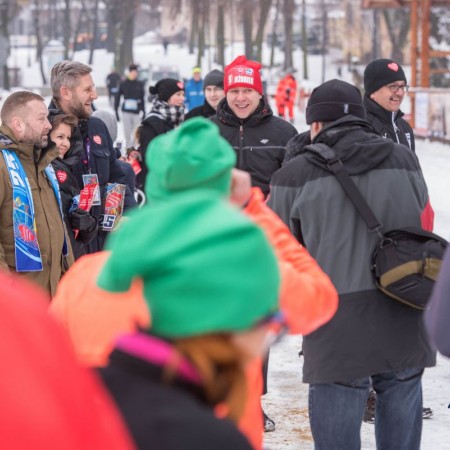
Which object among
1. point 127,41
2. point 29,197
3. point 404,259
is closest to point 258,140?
point 29,197

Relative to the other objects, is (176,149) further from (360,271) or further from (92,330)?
(360,271)

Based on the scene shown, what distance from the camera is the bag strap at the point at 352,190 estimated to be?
156 inches

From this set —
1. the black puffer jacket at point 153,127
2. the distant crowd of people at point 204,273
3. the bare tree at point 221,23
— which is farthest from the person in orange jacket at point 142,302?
the bare tree at point 221,23

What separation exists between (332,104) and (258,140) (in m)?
1.78

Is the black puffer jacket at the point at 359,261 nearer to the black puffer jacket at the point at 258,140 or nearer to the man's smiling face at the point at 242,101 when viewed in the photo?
the black puffer jacket at the point at 258,140

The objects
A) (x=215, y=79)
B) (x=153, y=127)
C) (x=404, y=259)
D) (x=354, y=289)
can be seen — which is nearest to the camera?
(x=404, y=259)

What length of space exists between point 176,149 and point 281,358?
4.95 m

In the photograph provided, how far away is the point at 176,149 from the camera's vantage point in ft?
7.47

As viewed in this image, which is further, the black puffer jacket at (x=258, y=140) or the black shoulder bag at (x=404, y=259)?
the black puffer jacket at (x=258, y=140)

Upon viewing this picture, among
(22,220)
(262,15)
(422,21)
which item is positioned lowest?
(22,220)

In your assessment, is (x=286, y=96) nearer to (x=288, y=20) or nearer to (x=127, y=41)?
(x=288, y=20)

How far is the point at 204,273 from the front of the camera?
5.14ft

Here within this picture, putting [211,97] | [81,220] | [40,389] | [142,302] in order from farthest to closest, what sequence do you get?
[211,97]
[81,220]
[142,302]
[40,389]

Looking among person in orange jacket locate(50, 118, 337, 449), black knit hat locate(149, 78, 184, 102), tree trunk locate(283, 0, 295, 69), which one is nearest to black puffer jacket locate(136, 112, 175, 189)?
black knit hat locate(149, 78, 184, 102)
